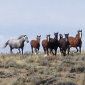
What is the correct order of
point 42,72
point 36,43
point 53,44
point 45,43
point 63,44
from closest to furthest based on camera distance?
point 42,72 → point 63,44 → point 53,44 → point 45,43 → point 36,43

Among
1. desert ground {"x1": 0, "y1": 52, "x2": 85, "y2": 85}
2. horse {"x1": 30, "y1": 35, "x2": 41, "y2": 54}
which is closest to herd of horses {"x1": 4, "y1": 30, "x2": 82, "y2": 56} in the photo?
horse {"x1": 30, "y1": 35, "x2": 41, "y2": 54}

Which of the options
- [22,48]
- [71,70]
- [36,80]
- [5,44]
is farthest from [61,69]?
[5,44]

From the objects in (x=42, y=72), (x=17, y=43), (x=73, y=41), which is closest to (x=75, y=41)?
→ (x=73, y=41)

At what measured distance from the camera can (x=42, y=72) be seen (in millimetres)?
25359

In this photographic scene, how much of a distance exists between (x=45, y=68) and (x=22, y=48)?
60.9 feet

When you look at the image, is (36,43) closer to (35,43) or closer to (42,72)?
(35,43)

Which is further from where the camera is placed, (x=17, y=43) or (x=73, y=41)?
(x=17, y=43)

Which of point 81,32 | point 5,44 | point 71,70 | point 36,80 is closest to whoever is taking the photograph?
point 36,80

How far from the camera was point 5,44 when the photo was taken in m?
49.5

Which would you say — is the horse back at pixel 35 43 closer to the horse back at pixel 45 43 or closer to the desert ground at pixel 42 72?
the horse back at pixel 45 43

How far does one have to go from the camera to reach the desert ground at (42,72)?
22.8 metres

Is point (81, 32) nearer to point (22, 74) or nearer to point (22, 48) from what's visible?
point (22, 48)

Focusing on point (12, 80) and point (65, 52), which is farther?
point (65, 52)

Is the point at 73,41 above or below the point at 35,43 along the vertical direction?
above
